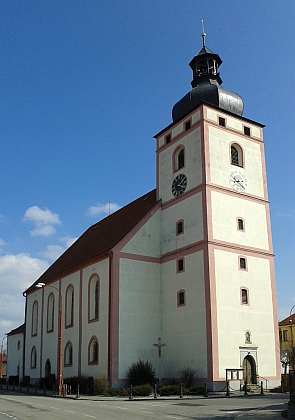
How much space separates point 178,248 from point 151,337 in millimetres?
6139

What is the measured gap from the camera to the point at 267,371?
30.7 m

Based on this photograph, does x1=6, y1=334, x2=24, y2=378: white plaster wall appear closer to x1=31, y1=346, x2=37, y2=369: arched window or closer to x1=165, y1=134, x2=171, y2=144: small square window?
x1=31, y1=346, x2=37, y2=369: arched window

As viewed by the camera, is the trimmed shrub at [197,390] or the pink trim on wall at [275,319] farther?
the pink trim on wall at [275,319]

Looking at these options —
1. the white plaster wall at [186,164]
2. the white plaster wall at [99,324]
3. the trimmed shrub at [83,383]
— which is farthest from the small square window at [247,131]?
the trimmed shrub at [83,383]

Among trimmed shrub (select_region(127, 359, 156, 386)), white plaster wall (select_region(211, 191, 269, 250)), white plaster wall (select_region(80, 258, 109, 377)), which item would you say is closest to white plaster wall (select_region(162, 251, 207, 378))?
trimmed shrub (select_region(127, 359, 156, 386))

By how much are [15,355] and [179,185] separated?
32.1 meters

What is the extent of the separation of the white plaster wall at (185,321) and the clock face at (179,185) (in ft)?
15.8

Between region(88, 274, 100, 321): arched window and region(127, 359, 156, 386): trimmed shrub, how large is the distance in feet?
16.6

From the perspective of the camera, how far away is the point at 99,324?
110 ft

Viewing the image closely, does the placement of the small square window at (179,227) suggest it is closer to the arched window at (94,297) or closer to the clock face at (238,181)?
the clock face at (238,181)

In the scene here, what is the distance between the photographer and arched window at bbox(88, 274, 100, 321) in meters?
35.0

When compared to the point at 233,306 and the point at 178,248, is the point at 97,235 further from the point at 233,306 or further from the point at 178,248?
the point at 233,306

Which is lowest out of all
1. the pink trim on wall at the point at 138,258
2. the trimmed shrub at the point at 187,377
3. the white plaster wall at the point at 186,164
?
the trimmed shrub at the point at 187,377

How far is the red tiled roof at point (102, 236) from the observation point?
1415 inches
